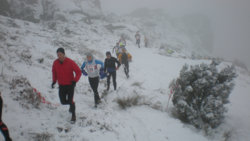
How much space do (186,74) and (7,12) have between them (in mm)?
29566

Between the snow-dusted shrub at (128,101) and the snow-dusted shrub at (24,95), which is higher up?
the snow-dusted shrub at (24,95)

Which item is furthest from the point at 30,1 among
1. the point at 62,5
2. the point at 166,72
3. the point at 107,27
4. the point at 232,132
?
the point at 232,132

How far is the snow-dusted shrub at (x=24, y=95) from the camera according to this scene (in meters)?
3.90

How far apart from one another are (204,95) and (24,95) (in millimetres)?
6274

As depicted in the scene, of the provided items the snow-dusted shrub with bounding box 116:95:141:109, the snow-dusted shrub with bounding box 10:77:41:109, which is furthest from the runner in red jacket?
the snow-dusted shrub with bounding box 116:95:141:109

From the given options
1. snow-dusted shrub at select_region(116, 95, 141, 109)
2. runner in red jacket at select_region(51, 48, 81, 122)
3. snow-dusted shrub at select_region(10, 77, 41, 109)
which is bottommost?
snow-dusted shrub at select_region(116, 95, 141, 109)

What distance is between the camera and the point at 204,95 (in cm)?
477

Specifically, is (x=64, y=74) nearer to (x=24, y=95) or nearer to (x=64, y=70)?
(x=64, y=70)

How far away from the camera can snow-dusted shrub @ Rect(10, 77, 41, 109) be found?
390 cm

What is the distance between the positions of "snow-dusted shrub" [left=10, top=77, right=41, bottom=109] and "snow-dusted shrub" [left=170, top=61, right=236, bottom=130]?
500 centimetres

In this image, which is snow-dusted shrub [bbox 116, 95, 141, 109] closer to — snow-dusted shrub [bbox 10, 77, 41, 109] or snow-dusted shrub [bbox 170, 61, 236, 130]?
snow-dusted shrub [bbox 170, 61, 236, 130]

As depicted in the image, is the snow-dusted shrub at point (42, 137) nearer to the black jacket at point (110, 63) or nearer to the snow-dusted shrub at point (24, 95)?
the snow-dusted shrub at point (24, 95)

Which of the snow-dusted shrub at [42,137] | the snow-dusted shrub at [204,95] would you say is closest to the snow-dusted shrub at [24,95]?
the snow-dusted shrub at [42,137]

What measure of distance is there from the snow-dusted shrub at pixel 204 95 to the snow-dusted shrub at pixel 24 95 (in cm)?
500
